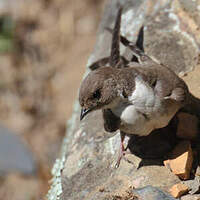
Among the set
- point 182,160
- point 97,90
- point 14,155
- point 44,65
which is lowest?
point 14,155

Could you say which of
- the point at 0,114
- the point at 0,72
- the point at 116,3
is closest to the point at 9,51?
the point at 0,72

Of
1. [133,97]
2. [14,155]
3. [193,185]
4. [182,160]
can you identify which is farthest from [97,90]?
[14,155]

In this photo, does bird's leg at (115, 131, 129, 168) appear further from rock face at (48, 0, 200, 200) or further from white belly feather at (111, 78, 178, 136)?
white belly feather at (111, 78, 178, 136)

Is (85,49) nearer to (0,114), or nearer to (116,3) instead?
(0,114)

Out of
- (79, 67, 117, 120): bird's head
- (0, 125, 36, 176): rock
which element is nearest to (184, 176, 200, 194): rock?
(79, 67, 117, 120): bird's head

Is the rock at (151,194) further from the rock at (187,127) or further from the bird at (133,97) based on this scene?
the rock at (187,127)

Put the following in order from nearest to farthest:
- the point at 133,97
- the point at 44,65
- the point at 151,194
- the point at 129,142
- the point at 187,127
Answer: the point at 151,194 → the point at 133,97 → the point at 187,127 → the point at 129,142 → the point at 44,65

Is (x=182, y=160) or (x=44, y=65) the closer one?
(x=182, y=160)

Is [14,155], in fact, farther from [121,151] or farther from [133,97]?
[133,97]
